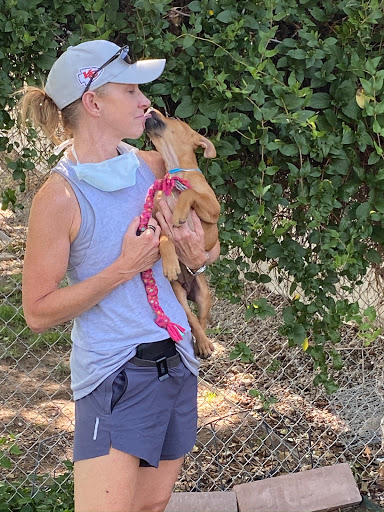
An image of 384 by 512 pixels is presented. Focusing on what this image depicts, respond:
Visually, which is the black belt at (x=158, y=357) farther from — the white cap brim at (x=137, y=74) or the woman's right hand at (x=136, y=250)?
the white cap brim at (x=137, y=74)

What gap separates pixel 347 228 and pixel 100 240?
4.22ft

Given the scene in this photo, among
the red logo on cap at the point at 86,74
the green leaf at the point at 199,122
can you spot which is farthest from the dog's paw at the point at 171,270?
the green leaf at the point at 199,122

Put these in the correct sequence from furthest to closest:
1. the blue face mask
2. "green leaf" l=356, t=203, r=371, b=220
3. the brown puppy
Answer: "green leaf" l=356, t=203, r=371, b=220 → the brown puppy → the blue face mask

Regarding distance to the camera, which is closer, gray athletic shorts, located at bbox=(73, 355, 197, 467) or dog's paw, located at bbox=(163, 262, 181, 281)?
gray athletic shorts, located at bbox=(73, 355, 197, 467)

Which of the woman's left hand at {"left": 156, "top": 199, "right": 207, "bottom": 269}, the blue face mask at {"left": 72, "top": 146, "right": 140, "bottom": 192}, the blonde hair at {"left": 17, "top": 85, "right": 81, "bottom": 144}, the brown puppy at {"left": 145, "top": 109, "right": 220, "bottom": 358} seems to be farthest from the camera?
the brown puppy at {"left": 145, "top": 109, "right": 220, "bottom": 358}

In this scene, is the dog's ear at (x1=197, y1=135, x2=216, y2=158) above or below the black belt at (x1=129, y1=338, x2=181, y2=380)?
above

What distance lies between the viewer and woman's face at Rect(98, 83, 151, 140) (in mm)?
2336

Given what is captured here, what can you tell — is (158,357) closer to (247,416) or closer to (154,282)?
(154,282)

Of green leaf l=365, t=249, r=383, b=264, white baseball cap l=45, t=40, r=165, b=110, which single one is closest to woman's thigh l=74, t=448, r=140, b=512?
white baseball cap l=45, t=40, r=165, b=110

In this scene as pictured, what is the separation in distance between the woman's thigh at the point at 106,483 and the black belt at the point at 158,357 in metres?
0.27

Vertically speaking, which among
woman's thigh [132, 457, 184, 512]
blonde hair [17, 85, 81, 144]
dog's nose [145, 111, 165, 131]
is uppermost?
blonde hair [17, 85, 81, 144]

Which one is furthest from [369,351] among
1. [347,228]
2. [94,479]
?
[94,479]

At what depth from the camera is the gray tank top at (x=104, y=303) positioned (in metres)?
2.28

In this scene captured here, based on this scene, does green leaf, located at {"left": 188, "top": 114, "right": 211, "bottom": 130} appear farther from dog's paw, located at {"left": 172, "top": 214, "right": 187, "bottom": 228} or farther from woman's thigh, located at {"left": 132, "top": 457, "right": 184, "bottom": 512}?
woman's thigh, located at {"left": 132, "top": 457, "right": 184, "bottom": 512}
